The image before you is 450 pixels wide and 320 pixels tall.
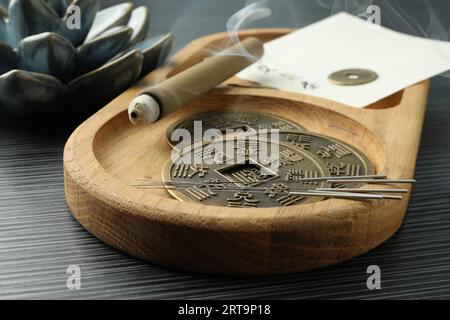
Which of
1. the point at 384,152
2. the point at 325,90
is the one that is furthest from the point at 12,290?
the point at 325,90

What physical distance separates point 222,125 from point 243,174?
166mm

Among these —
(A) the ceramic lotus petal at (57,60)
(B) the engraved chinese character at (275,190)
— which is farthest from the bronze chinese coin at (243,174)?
(A) the ceramic lotus petal at (57,60)

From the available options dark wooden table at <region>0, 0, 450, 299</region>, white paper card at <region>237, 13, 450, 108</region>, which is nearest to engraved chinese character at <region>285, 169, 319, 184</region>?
dark wooden table at <region>0, 0, 450, 299</region>

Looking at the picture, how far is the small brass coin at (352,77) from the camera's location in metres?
1.16

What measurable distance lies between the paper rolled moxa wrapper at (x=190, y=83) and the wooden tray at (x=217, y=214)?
0.15ft

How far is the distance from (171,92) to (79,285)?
32 cm

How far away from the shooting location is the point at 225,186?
0.84 m

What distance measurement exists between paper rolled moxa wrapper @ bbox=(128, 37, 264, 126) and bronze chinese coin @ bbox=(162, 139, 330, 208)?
0.25 ft

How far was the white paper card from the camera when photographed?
3.75 feet

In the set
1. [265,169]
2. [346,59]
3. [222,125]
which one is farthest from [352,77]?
[265,169]

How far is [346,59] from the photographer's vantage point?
4.09 feet

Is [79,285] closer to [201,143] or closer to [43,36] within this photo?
[201,143]

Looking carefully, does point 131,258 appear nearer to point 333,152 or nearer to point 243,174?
point 243,174

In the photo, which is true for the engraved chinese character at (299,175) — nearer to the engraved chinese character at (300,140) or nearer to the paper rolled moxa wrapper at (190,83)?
the engraved chinese character at (300,140)
